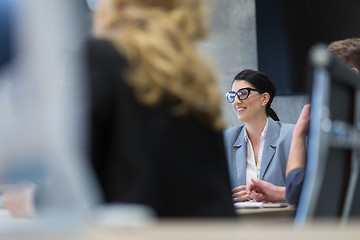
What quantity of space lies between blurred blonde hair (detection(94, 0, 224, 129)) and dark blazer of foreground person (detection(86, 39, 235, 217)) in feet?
0.08

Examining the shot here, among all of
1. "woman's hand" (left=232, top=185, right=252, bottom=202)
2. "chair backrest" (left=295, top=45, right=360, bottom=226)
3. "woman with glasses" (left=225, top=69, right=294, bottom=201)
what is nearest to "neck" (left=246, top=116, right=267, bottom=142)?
"woman with glasses" (left=225, top=69, right=294, bottom=201)

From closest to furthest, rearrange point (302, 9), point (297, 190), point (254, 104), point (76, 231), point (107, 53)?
point (76, 231) → point (107, 53) → point (297, 190) → point (254, 104) → point (302, 9)

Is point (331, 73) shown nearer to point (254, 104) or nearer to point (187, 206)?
point (187, 206)

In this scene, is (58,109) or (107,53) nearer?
(58,109)

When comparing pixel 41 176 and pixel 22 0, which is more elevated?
pixel 22 0

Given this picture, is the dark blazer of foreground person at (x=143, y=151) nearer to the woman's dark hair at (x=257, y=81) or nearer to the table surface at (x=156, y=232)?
the table surface at (x=156, y=232)

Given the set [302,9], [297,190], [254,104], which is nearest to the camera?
[297,190]

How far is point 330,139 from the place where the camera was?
1056 mm

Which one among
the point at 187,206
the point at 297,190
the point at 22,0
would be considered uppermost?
the point at 22,0

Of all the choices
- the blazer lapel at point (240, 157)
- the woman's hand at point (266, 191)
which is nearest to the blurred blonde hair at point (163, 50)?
the woman's hand at point (266, 191)

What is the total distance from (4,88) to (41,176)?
0.35ft

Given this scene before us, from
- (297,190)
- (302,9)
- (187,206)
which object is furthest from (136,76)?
(302,9)

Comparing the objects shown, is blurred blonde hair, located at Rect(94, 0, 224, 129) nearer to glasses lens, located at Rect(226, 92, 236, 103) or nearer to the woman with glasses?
the woman with glasses

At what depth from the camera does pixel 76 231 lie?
49 centimetres
